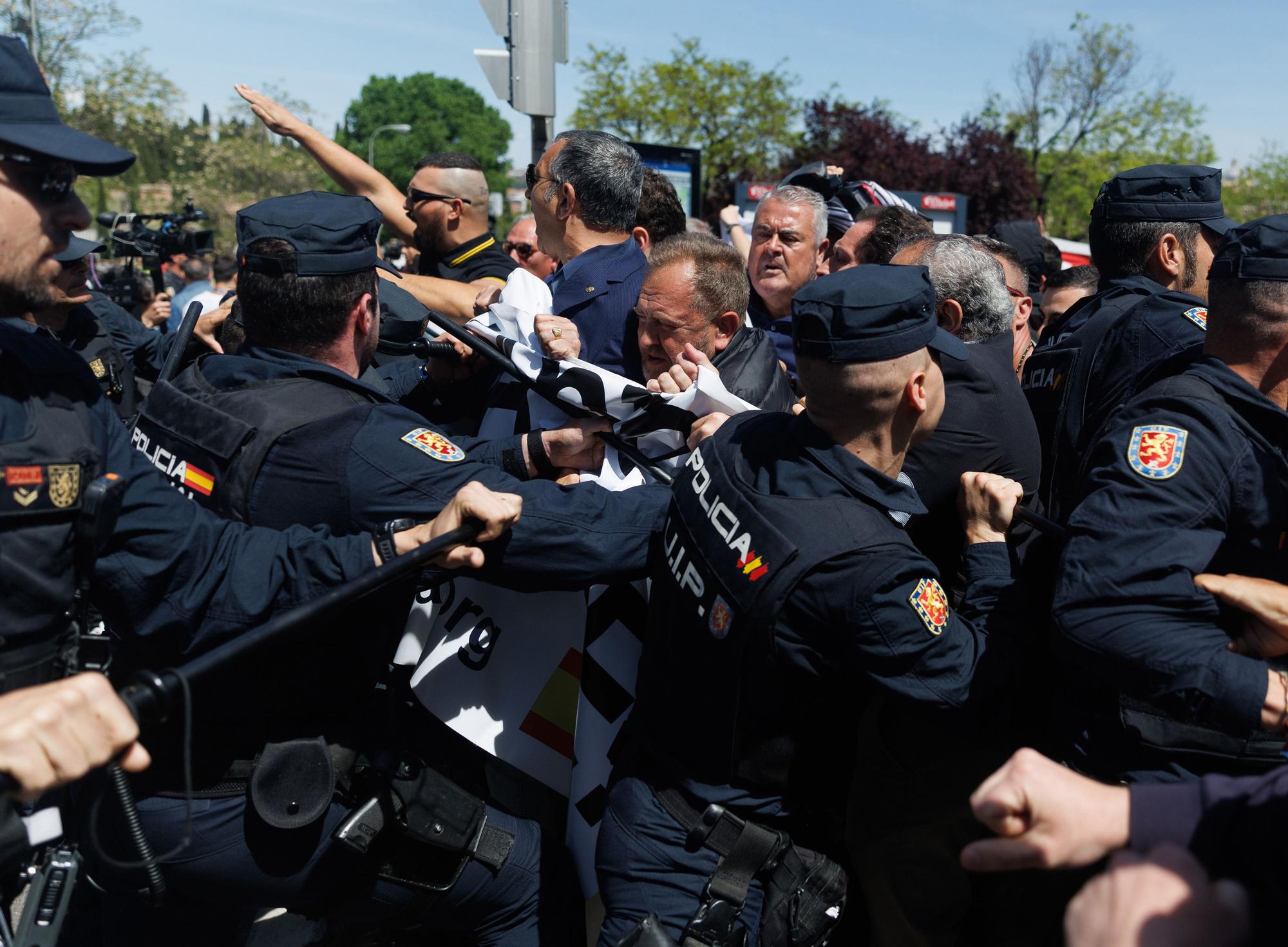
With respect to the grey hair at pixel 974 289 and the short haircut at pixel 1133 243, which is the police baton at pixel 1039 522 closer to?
the grey hair at pixel 974 289

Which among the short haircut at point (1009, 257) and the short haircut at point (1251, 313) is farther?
the short haircut at point (1009, 257)

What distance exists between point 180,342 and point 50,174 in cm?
150

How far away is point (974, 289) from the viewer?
11.5ft

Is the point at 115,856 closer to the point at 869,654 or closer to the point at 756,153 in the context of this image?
the point at 869,654

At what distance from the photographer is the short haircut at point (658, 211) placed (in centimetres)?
480

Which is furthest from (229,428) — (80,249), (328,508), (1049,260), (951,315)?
(1049,260)

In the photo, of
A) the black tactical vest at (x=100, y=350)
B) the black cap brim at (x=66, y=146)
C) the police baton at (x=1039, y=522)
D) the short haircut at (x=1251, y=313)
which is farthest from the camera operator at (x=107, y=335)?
the short haircut at (x=1251, y=313)

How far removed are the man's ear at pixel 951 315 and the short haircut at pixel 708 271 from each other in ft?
2.24

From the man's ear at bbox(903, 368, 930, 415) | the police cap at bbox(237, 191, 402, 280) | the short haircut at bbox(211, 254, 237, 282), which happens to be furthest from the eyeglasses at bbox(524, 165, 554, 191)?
the short haircut at bbox(211, 254, 237, 282)

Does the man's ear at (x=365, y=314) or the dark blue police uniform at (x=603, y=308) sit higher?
the man's ear at (x=365, y=314)

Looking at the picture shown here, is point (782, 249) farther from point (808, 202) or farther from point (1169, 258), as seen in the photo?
point (1169, 258)

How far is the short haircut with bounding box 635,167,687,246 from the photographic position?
15.7 ft

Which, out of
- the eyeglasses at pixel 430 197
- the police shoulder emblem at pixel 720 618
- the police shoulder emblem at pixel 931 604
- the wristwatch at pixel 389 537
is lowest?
the police shoulder emblem at pixel 720 618

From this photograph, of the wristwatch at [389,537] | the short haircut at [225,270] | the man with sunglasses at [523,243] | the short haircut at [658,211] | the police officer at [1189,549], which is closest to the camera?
the police officer at [1189,549]
